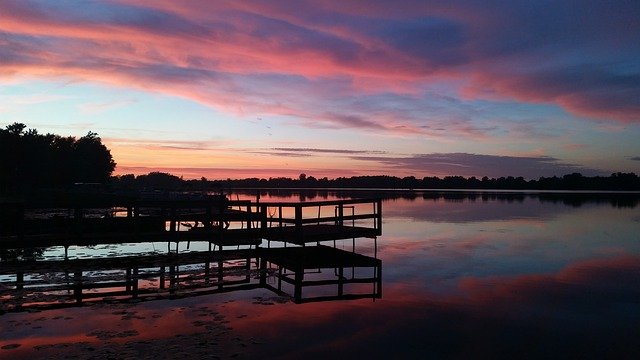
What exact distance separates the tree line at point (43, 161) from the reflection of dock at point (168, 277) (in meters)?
89.0

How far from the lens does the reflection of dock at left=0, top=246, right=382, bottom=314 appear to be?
15484mm

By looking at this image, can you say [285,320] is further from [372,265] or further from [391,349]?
[372,265]

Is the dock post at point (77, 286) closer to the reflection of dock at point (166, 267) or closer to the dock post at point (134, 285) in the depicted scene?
the reflection of dock at point (166, 267)

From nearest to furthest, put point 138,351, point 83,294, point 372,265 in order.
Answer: point 138,351
point 83,294
point 372,265

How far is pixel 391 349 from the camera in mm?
11422

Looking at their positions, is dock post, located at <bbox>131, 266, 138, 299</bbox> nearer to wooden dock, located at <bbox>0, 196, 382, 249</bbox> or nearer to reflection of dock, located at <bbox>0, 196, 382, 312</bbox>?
reflection of dock, located at <bbox>0, 196, 382, 312</bbox>

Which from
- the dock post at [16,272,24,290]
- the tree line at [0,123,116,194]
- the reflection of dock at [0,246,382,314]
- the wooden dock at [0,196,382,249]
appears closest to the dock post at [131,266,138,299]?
the reflection of dock at [0,246,382,314]

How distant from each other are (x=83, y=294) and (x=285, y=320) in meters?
7.03

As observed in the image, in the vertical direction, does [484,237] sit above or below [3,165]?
below

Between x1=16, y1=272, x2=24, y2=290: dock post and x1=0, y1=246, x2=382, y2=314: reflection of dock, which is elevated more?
x1=16, y1=272, x2=24, y2=290: dock post

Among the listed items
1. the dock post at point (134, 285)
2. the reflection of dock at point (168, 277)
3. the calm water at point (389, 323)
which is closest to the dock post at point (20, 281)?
the reflection of dock at point (168, 277)

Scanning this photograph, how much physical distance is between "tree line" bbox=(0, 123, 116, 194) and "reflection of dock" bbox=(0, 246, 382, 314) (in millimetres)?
88998

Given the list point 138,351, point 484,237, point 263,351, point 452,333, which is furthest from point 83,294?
point 484,237

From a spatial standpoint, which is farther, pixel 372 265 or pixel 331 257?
pixel 331 257
